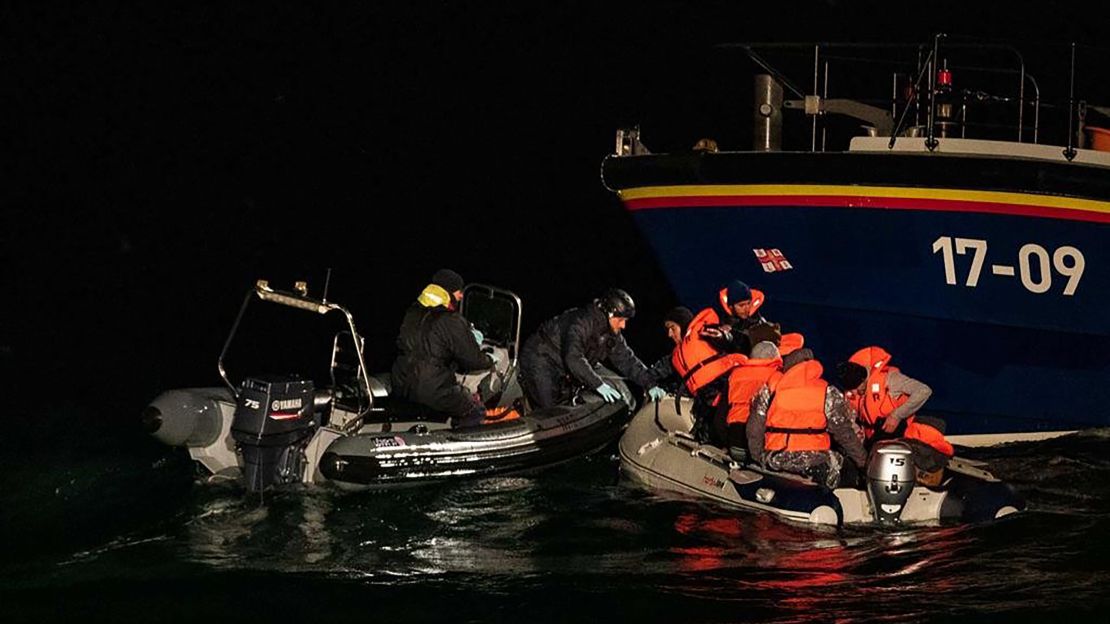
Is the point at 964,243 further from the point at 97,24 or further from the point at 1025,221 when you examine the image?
the point at 97,24

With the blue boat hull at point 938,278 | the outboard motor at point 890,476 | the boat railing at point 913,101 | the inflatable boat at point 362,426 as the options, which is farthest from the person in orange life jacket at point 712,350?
the outboard motor at point 890,476

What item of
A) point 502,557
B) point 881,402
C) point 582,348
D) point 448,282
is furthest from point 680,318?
point 502,557

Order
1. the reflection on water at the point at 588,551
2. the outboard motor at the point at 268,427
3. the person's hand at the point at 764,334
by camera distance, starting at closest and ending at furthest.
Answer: the reflection on water at the point at 588,551 → the outboard motor at the point at 268,427 → the person's hand at the point at 764,334

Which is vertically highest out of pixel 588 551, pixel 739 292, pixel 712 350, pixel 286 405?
pixel 739 292

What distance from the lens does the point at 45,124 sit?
30.6 meters

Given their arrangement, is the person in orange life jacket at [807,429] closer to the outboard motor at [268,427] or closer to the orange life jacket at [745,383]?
the orange life jacket at [745,383]

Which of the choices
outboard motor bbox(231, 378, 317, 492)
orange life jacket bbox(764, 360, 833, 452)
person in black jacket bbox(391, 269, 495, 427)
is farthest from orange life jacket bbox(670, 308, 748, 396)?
outboard motor bbox(231, 378, 317, 492)

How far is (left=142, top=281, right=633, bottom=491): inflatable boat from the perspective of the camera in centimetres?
768

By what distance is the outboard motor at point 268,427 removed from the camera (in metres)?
7.61

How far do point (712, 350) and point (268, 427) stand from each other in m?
2.36

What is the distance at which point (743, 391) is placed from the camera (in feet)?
25.5

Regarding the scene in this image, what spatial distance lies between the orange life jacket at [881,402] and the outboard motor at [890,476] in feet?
1.52

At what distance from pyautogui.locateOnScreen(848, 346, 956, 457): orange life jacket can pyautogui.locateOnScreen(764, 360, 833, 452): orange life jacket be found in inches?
15.3

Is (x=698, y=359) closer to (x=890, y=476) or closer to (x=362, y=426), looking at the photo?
(x=890, y=476)
